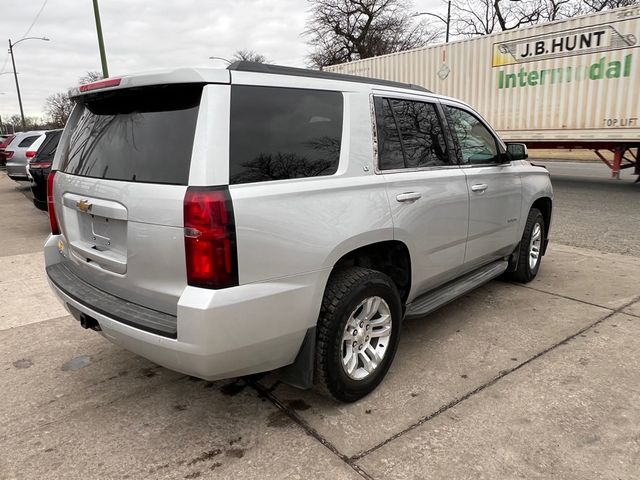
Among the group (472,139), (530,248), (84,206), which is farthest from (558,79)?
(84,206)

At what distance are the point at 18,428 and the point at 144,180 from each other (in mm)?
1624

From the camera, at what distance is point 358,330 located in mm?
2893

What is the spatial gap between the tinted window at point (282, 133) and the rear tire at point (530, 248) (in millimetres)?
2856

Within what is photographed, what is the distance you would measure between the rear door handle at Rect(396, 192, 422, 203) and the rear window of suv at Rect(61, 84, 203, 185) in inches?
53.4

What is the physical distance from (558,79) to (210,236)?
1214 centimetres

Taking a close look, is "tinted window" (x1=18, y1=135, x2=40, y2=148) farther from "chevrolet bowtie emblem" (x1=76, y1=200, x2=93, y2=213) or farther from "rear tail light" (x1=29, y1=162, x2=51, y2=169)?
"chevrolet bowtie emblem" (x1=76, y1=200, x2=93, y2=213)

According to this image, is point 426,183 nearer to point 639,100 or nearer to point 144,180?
point 144,180

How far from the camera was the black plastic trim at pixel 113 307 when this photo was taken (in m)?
2.34

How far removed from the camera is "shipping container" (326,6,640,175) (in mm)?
10805

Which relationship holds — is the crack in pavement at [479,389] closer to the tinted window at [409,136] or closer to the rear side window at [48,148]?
the tinted window at [409,136]

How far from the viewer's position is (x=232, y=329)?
2.24 m

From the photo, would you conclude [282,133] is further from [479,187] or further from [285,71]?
[479,187]

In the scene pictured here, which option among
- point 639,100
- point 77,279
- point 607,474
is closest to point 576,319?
point 607,474

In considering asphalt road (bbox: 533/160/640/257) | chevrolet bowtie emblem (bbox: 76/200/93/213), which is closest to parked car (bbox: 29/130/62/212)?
chevrolet bowtie emblem (bbox: 76/200/93/213)
